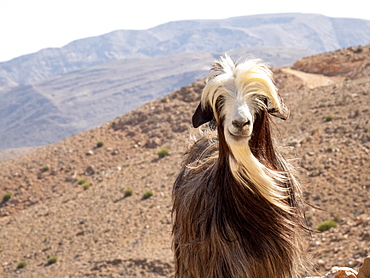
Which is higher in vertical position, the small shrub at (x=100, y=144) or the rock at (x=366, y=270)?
the rock at (x=366, y=270)

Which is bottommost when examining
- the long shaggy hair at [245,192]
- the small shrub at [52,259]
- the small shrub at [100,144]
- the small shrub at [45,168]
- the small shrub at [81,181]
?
the small shrub at [52,259]

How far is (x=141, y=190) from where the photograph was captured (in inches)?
873

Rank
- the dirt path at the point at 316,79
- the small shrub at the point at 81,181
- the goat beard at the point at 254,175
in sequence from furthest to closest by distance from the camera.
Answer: the dirt path at the point at 316,79
the small shrub at the point at 81,181
the goat beard at the point at 254,175

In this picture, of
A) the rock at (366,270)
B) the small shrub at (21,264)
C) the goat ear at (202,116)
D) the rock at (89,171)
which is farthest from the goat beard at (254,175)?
the rock at (89,171)

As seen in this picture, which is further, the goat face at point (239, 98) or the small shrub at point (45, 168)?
the small shrub at point (45, 168)

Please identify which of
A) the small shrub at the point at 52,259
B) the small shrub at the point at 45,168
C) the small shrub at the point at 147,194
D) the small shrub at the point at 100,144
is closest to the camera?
the small shrub at the point at 52,259

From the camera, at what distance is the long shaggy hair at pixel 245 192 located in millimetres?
4215

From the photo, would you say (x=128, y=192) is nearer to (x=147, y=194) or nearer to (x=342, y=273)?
(x=147, y=194)

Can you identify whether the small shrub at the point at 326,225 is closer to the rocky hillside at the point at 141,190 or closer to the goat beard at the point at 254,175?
the rocky hillside at the point at 141,190

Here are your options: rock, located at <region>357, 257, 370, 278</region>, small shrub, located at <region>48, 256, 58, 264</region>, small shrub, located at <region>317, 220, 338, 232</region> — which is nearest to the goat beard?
rock, located at <region>357, 257, 370, 278</region>

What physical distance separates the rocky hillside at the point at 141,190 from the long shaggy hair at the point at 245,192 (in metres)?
3.48

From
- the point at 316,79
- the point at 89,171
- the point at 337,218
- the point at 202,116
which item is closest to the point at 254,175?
the point at 202,116

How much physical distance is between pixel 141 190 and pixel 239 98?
1829cm

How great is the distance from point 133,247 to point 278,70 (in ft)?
78.4
